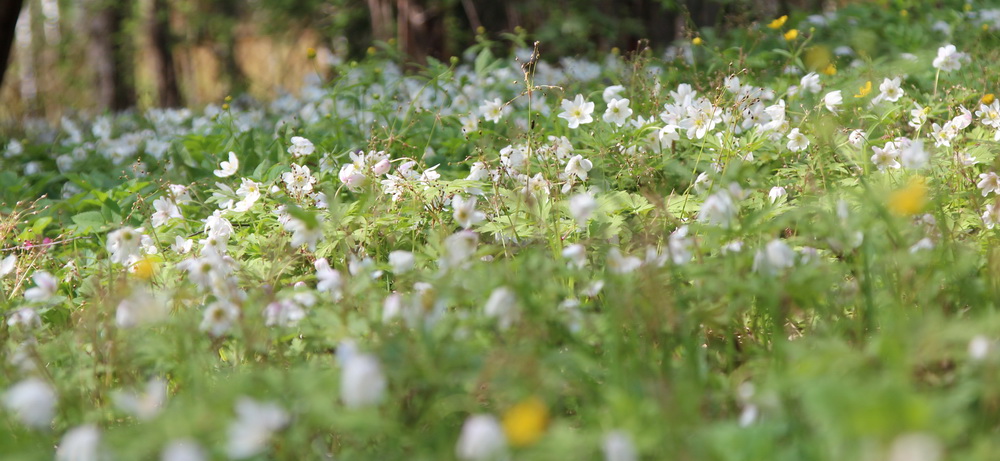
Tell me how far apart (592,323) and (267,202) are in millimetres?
1471

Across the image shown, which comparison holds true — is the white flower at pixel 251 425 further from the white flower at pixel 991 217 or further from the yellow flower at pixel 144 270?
the white flower at pixel 991 217

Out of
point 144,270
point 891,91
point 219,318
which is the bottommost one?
point 891,91

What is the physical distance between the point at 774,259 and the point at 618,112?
129 centimetres

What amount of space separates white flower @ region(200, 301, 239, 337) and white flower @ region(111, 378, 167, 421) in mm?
153

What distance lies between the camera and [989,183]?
2346 millimetres

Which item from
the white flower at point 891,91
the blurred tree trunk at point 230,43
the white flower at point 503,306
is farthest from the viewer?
the blurred tree trunk at point 230,43

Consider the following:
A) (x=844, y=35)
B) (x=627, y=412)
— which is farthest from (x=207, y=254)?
(x=844, y=35)

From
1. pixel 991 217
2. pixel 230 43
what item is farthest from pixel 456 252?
pixel 230 43

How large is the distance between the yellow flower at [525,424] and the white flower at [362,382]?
0.63 feet

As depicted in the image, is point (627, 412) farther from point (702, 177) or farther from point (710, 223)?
point (702, 177)

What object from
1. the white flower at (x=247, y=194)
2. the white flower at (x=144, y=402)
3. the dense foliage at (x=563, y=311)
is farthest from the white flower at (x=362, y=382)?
the white flower at (x=247, y=194)

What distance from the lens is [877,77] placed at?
3555 millimetres

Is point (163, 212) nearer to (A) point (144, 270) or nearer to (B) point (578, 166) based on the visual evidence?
(A) point (144, 270)

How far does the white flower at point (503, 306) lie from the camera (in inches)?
58.8
